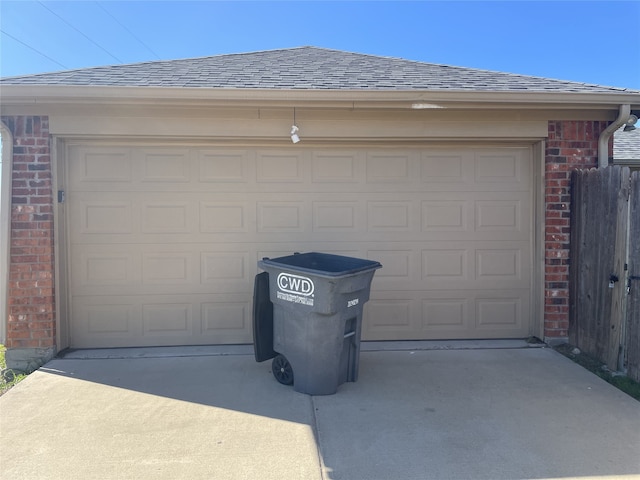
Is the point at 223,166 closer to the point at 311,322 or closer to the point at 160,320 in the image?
the point at 160,320

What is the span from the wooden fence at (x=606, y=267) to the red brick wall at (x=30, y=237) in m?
5.90

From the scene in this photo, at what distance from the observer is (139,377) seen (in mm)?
4477

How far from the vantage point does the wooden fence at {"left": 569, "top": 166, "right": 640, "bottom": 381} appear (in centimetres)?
438

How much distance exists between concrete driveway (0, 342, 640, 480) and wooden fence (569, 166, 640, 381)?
442mm

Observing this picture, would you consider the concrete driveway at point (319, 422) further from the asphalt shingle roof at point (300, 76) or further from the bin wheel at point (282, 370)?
the asphalt shingle roof at point (300, 76)

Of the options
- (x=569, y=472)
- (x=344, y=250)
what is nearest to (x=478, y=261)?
(x=344, y=250)

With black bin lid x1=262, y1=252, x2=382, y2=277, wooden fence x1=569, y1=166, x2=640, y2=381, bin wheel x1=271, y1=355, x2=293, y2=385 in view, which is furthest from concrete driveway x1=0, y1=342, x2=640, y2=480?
black bin lid x1=262, y1=252, x2=382, y2=277

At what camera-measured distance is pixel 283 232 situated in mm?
5426

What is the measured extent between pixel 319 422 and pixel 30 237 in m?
3.75

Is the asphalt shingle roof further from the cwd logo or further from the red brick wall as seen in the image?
the cwd logo

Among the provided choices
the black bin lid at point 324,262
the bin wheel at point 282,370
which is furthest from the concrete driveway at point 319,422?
the black bin lid at point 324,262

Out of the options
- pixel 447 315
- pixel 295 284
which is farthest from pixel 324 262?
pixel 447 315

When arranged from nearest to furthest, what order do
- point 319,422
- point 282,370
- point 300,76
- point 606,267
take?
1. point 319,422
2. point 282,370
3. point 606,267
4. point 300,76

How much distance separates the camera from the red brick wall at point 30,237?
195 inches
